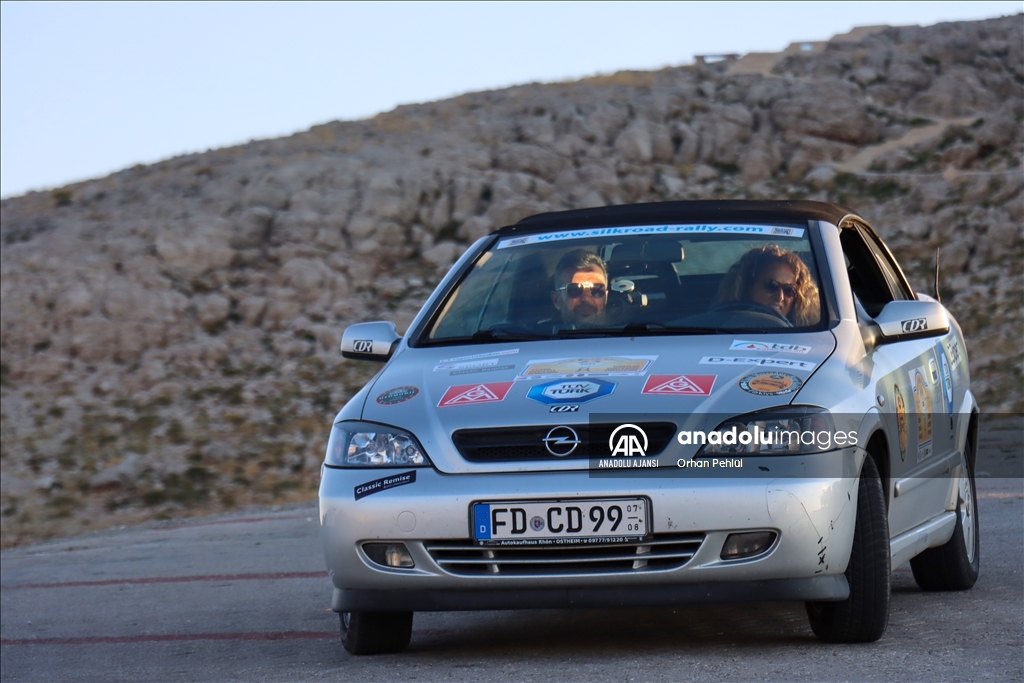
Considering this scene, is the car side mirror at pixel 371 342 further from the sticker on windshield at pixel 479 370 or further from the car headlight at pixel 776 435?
the car headlight at pixel 776 435

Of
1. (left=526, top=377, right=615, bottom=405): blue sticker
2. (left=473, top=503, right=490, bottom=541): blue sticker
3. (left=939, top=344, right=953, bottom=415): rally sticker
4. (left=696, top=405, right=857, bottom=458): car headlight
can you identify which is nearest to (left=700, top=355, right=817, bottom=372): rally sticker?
(left=696, top=405, right=857, bottom=458): car headlight

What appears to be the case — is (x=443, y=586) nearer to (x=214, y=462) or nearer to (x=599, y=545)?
(x=599, y=545)

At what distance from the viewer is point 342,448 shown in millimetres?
4793

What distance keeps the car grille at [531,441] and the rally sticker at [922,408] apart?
160cm

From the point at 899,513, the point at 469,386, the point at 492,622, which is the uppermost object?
the point at 469,386

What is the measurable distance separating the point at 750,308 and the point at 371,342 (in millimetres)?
1526

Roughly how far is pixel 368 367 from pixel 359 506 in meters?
21.6

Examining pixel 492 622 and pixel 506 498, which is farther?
pixel 492 622

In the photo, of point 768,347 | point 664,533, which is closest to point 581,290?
point 768,347

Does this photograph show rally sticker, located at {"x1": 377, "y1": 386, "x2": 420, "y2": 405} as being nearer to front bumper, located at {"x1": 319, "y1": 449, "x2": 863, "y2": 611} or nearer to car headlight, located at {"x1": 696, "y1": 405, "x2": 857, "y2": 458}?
front bumper, located at {"x1": 319, "y1": 449, "x2": 863, "y2": 611}

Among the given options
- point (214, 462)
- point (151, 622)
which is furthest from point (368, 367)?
point (151, 622)

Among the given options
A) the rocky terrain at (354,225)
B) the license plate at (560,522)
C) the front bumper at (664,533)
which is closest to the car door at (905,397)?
the front bumper at (664,533)

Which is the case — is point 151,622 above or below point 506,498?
below

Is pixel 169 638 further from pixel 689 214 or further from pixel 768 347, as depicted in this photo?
pixel 768 347
